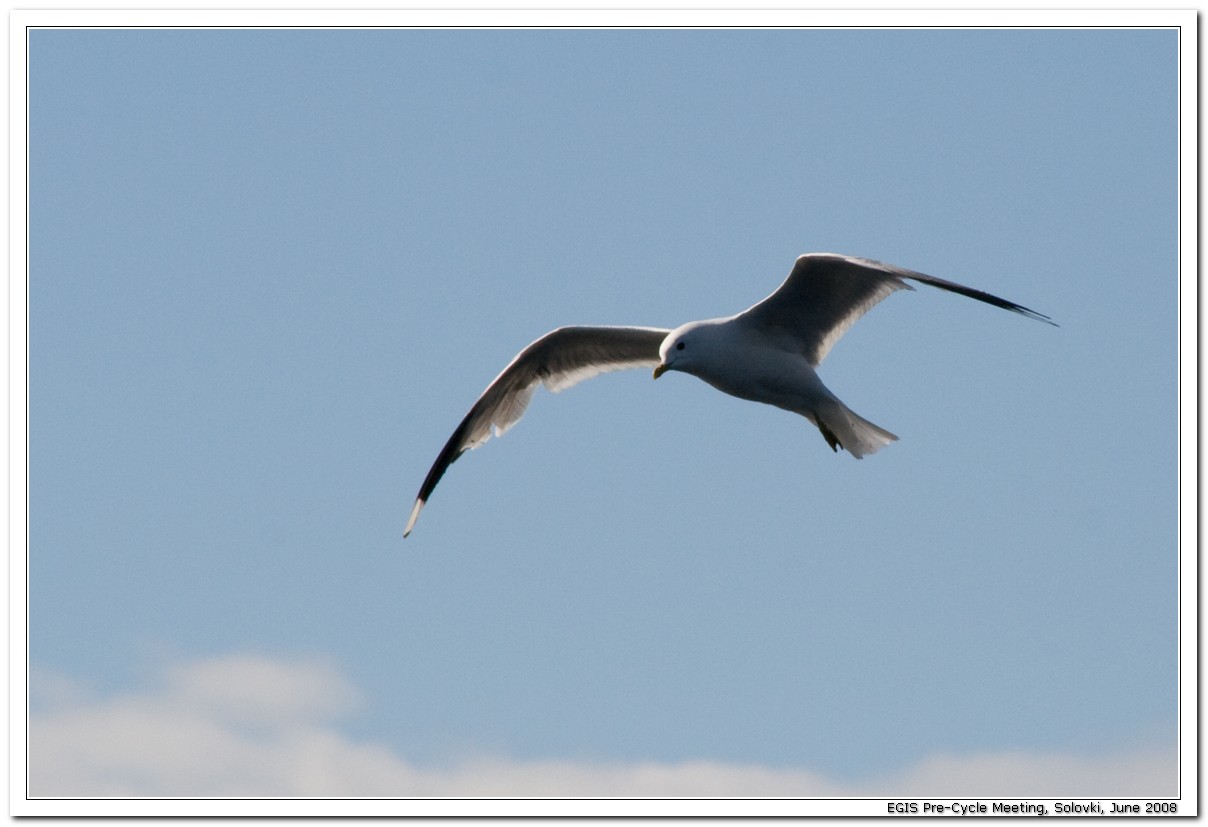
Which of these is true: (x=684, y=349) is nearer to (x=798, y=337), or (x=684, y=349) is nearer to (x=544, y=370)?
(x=798, y=337)

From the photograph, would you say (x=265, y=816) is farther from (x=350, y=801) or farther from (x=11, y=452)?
(x=11, y=452)

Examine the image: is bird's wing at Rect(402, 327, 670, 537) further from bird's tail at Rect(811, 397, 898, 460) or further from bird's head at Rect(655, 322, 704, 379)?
bird's tail at Rect(811, 397, 898, 460)

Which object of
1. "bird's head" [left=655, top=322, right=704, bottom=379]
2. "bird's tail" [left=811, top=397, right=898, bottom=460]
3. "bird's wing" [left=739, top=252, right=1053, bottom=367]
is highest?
"bird's wing" [left=739, top=252, right=1053, bottom=367]

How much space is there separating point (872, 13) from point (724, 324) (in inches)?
89.6

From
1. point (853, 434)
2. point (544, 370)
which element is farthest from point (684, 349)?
point (544, 370)

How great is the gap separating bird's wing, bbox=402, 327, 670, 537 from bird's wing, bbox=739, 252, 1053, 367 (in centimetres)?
118

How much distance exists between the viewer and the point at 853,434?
38.3 ft

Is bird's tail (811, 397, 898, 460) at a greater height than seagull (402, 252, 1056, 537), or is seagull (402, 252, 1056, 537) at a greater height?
seagull (402, 252, 1056, 537)

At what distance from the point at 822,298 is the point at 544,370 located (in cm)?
267

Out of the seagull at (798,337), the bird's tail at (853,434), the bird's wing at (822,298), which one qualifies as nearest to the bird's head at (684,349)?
the seagull at (798,337)

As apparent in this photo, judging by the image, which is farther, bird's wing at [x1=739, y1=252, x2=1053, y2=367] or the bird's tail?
the bird's tail

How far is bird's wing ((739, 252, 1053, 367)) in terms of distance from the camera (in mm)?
10898

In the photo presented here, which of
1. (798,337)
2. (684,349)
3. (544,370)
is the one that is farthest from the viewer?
(544,370)

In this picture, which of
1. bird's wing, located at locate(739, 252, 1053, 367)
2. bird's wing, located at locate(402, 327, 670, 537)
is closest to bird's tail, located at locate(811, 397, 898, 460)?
bird's wing, located at locate(739, 252, 1053, 367)
